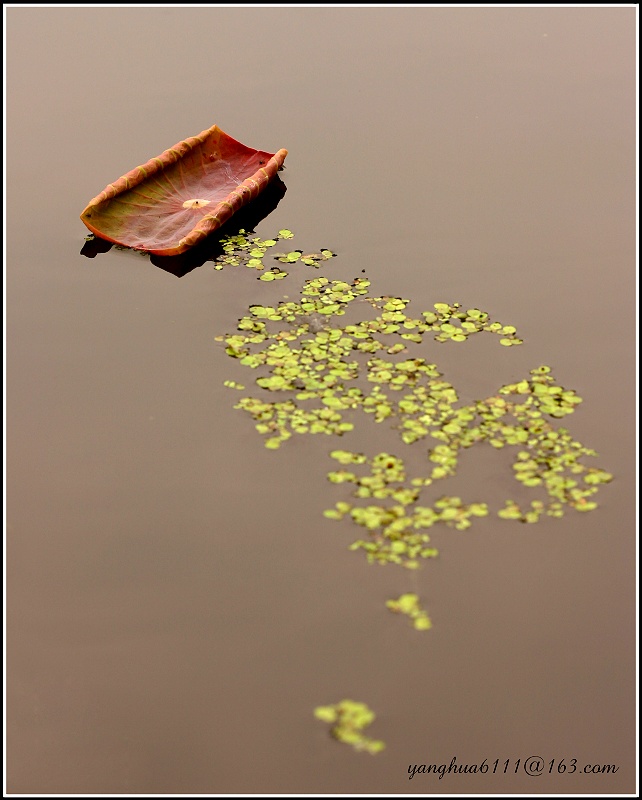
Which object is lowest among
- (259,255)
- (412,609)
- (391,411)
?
(412,609)

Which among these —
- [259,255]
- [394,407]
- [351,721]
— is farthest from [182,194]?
[351,721]

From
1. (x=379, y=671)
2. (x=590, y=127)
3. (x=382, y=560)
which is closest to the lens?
(x=379, y=671)

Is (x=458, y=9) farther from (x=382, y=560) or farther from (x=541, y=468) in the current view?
(x=382, y=560)

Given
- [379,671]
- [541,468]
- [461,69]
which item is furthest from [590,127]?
[379,671]

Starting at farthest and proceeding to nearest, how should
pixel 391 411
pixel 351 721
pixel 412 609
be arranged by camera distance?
pixel 391 411 < pixel 412 609 < pixel 351 721

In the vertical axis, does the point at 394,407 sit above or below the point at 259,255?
below

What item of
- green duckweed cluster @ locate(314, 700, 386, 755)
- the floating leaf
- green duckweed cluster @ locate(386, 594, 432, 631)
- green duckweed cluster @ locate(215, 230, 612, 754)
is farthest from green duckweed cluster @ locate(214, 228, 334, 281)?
green duckweed cluster @ locate(314, 700, 386, 755)

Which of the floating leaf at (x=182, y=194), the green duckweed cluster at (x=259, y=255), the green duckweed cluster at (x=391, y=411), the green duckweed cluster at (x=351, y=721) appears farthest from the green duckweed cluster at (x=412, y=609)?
the floating leaf at (x=182, y=194)

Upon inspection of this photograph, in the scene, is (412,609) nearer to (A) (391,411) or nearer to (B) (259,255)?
(A) (391,411)
